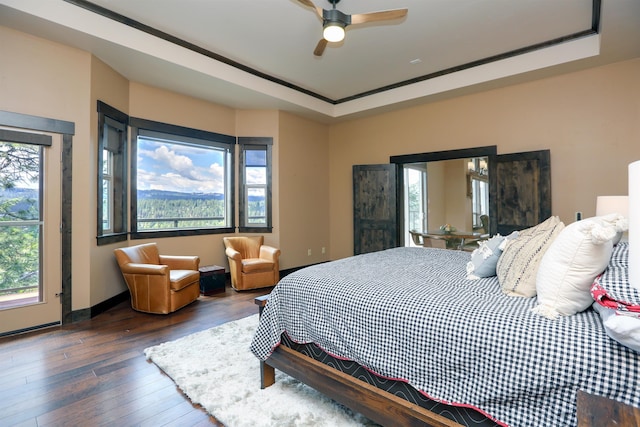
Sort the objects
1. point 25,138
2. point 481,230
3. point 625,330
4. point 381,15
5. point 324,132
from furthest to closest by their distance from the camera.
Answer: point 481,230 → point 324,132 → point 25,138 → point 381,15 → point 625,330

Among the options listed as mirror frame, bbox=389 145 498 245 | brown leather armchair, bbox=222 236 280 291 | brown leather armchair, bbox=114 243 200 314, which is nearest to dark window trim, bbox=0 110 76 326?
brown leather armchair, bbox=114 243 200 314

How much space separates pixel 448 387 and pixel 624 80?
4.56 metres

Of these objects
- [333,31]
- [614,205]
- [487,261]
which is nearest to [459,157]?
[614,205]

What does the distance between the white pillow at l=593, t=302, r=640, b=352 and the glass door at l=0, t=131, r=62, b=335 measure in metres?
4.35

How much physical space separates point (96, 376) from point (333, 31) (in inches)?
137

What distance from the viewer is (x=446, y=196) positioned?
7539mm

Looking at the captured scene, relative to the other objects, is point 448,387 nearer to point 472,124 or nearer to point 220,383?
point 220,383

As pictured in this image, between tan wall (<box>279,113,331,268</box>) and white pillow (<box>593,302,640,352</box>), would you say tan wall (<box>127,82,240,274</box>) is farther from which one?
white pillow (<box>593,302,640,352</box>)

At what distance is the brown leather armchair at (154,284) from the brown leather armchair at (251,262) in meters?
0.77

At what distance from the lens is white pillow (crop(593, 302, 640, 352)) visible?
92cm

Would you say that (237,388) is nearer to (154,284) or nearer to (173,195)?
(154,284)

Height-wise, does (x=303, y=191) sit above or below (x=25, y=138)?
below

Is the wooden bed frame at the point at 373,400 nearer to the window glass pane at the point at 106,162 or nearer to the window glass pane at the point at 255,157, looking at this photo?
the window glass pane at the point at 106,162

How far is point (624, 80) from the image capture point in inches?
146
